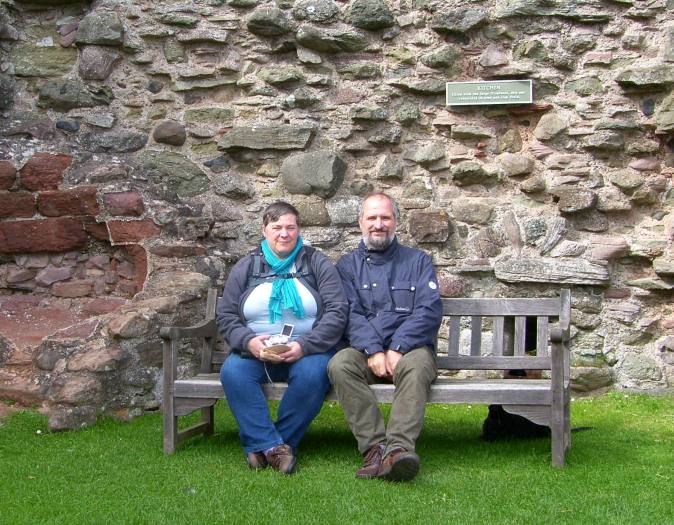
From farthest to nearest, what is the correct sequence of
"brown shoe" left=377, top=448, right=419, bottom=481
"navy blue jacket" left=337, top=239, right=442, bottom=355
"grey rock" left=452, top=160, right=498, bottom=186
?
"grey rock" left=452, top=160, right=498, bottom=186
"navy blue jacket" left=337, top=239, right=442, bottom=355
"brown shoe" left=377, top=448, right=419, bottom=481

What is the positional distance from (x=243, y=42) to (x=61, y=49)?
4.79 ft

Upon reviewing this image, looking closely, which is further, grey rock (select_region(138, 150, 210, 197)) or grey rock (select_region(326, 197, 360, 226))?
grey rock (select_region(138, 150, 210, 197))

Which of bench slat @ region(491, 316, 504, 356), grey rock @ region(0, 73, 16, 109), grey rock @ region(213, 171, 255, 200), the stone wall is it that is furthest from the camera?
grey rock @ region(0, 73, 16, 109)

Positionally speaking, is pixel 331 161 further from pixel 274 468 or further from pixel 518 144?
pixel 274 468

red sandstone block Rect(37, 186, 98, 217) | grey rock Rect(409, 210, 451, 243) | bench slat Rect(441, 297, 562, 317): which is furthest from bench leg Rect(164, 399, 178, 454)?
grey rock Rect(409, 210, 451, 243)

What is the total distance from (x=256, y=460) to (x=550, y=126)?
3273 millimetres

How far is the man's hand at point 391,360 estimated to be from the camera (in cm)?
443

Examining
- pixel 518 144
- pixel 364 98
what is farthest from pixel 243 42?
pixel 518 144

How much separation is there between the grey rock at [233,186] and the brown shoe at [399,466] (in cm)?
306

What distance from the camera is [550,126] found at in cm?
620

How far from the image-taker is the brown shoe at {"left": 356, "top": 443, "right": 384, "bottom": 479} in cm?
403

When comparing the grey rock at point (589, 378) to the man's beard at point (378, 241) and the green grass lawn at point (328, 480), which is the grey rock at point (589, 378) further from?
the man's beard at point (378, 241)

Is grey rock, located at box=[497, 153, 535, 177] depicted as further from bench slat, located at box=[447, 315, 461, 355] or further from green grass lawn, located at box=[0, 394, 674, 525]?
green grass lawn, located at box=[0, 394, 674, 525]

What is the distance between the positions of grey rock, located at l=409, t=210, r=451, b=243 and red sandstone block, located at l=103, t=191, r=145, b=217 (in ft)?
6.26
